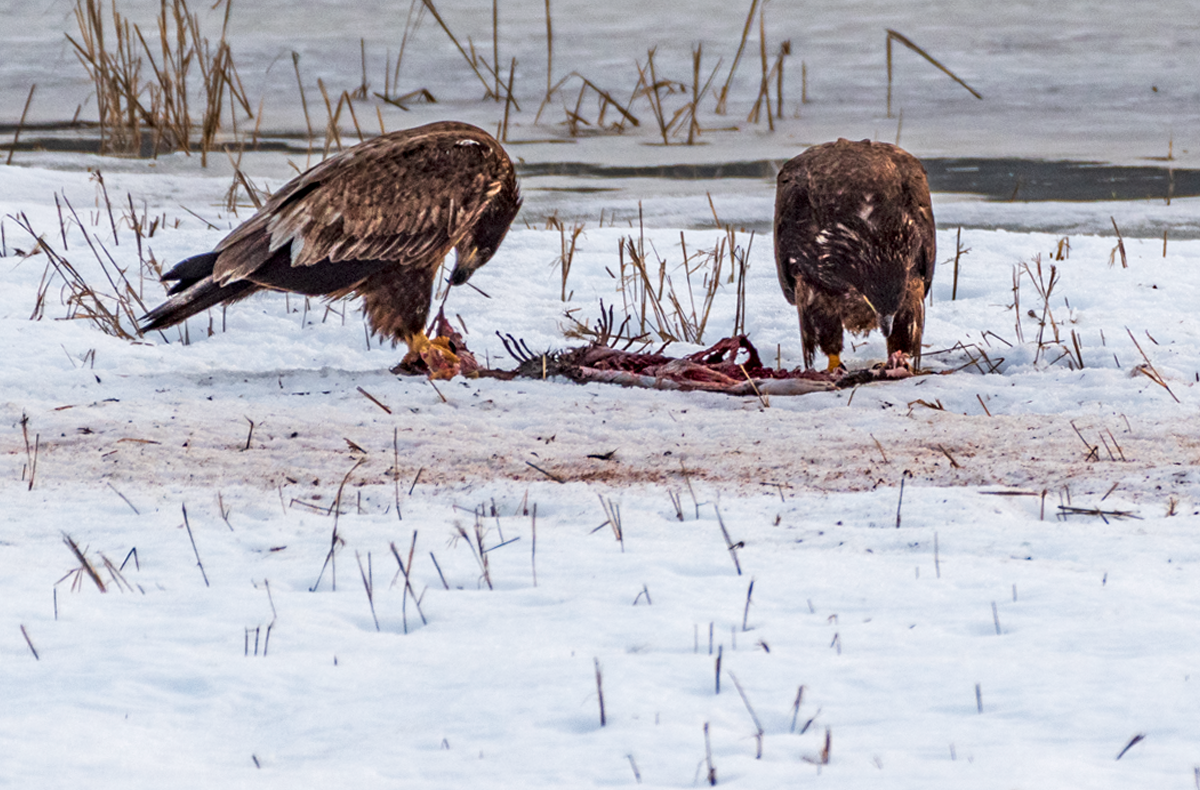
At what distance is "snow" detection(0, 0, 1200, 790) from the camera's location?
1.97 m

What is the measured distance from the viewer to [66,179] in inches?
344

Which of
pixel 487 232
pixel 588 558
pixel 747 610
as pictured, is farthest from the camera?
pixel 487 232

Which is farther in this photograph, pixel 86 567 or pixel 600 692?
pixel 86 567

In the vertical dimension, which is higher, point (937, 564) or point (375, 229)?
point (375, 229)

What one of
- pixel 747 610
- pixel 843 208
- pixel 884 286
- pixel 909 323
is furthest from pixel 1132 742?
pixel 909 323

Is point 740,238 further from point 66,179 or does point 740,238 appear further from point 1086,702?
point 1086,702

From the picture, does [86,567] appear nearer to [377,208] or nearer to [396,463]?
[396,463]

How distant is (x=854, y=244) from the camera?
15.6ft

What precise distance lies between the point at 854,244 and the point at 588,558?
2311 mm

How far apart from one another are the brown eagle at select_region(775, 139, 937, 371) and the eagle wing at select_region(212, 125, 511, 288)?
1106mm

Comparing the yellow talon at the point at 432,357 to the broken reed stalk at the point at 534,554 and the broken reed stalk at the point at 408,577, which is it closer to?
the broken reed stalk at the point at 534,554

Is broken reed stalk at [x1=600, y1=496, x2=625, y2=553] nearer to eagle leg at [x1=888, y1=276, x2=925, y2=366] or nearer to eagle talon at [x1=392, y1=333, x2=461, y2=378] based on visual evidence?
eagle talon at [x1=392, y1=333, x2=461, y2=378]

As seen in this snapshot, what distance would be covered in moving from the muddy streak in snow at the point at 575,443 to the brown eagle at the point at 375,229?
38 centimetres

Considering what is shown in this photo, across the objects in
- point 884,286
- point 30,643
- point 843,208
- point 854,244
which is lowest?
point 30,643
